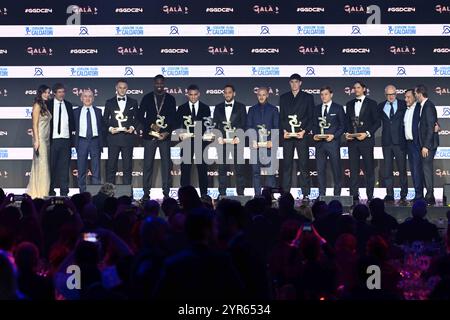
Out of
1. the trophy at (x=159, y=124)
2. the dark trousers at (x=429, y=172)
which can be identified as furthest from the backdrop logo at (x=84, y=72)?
the dark trousers at (x=429, y=172)

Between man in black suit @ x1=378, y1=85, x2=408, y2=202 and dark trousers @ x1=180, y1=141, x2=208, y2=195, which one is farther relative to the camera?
dark trousers @ x1=180, y1=141, x2=208, y2=195

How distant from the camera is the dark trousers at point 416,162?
21.1m

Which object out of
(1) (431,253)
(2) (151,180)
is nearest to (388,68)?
(2) (151,180)

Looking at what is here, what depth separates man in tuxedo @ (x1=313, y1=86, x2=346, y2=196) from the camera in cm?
2123

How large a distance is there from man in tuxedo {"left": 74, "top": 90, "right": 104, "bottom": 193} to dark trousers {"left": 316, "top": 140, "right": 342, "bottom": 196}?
16.3ft

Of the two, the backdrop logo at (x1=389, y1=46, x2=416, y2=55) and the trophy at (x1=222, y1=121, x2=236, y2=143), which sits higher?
the backdrop logo at (x1=389, y1=46, x2=416, y2=55)

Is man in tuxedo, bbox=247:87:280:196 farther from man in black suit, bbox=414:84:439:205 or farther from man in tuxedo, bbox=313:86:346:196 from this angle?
man in black suit, bbox=414:84:439:205

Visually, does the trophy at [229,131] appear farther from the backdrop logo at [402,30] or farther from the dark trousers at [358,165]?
the backdrop logo at [402,30]

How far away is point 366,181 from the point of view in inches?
850
